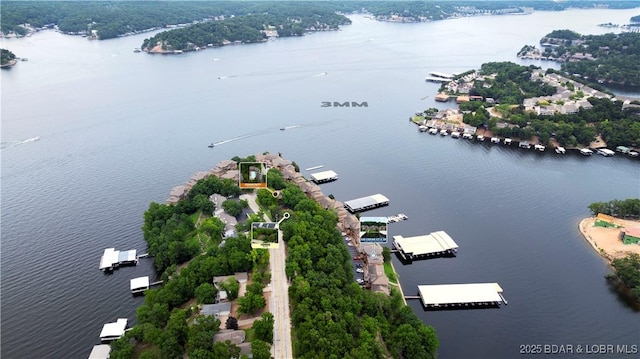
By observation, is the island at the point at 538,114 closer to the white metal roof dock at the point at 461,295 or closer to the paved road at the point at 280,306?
the white metal roof dock at the point at 461,295

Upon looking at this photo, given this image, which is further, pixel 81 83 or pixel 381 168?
pixel 81 83

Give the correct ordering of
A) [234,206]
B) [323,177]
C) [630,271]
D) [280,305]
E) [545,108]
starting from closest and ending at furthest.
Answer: [280,305], [630,271], [234,206], [323,177], [545,108]

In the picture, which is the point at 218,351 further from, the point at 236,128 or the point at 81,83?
the point at 81,83

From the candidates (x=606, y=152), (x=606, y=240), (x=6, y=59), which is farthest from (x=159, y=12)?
(x=606, y=240)

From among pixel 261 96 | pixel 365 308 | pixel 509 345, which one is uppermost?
pixel 261 96

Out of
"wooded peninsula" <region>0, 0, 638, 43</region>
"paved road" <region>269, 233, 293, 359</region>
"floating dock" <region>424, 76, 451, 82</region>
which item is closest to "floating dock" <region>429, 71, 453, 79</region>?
"floating dock" <region>424, 76, 451, 82</region>

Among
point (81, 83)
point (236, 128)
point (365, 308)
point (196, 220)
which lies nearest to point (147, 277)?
point (196, 220)

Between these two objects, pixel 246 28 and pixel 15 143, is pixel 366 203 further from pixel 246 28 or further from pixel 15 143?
pixel 246 28
